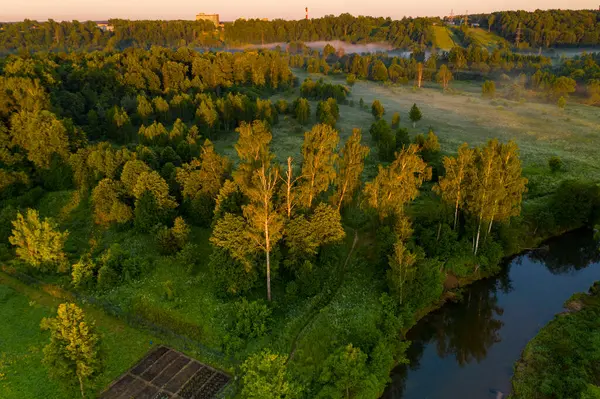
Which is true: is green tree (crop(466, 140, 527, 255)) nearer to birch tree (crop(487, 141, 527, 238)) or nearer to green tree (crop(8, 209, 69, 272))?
birch tree (crop(487, 141, 527, 238))

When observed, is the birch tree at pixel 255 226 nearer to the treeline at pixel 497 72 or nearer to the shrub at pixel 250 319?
the shrub at pixel 250 319

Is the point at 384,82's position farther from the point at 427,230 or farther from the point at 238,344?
the point at 238,344

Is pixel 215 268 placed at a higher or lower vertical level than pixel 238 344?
higher

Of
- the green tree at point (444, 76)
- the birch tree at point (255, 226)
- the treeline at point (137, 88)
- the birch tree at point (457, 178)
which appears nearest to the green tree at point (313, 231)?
the birch tree at point (255, 226)

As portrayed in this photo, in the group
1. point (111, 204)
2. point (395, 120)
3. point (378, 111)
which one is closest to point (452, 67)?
point (378, 111)

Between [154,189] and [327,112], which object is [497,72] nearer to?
[327,112]

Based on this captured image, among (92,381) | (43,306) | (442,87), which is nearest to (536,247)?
(92,381)
